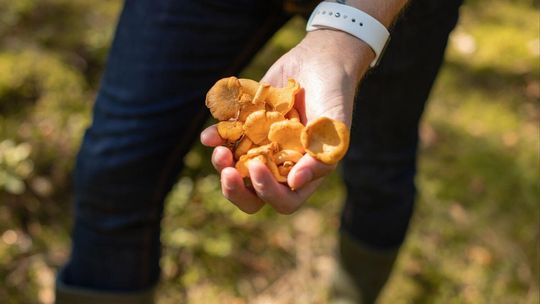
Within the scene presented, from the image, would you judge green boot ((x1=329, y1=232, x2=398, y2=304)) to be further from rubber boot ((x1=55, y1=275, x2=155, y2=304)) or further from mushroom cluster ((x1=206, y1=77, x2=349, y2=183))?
mushroom cluster ((x1=206, y1=77, x2=349, y2=183))

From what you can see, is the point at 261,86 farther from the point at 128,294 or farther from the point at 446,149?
the point at 446,149

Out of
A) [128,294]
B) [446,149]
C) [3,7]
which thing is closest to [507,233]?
[446,149]

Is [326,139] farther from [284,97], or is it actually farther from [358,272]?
[358,272]

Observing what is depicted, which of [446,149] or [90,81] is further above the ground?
[90,81]

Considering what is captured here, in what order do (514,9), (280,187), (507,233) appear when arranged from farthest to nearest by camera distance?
(514,9), (507,233), (280,187)

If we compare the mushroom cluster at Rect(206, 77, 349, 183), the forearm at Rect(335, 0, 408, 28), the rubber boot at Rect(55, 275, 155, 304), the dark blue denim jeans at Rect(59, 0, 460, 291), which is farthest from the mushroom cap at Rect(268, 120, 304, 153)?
the rubber boot at Rect(55, 275, 155, 304)

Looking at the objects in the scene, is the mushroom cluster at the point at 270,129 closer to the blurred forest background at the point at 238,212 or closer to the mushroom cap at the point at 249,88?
the mushroom cap at the point at 249,88

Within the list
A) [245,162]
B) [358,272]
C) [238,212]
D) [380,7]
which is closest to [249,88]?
[245,162]
